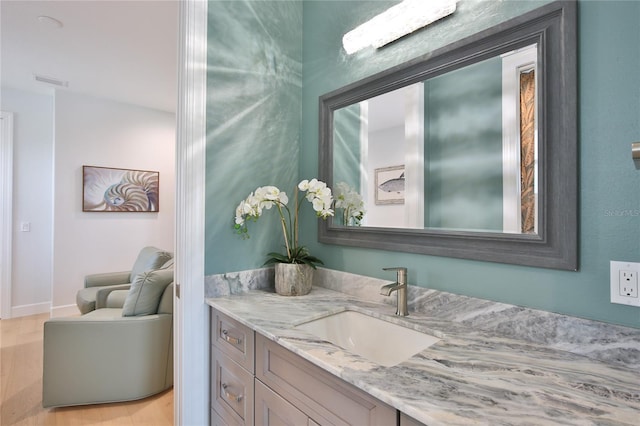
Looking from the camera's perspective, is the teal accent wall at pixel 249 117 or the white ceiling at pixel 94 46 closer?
the teal accent wall at pixel 249 117

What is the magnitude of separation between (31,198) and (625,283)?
199 inches

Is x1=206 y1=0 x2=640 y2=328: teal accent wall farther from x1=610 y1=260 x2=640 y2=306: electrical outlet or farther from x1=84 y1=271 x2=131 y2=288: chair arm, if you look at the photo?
x1=84 y1=271 x2=131 y2=288: chair arm

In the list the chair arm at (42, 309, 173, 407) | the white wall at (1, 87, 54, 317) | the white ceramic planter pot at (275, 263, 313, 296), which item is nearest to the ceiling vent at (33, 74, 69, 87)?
the white wall at (1, 87, 54, 317)

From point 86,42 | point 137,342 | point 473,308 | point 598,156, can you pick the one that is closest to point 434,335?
point 473,308

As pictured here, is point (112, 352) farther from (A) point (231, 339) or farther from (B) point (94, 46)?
(B) point (94, 46)

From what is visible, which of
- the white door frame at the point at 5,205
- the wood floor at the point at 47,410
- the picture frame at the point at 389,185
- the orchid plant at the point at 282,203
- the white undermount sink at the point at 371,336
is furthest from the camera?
the white door frame at the point at 5,205

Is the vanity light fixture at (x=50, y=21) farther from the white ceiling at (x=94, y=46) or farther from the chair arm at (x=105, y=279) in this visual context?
the chair arm at (x=105, y=279)

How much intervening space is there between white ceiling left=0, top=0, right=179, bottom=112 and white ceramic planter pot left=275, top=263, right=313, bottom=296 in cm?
193

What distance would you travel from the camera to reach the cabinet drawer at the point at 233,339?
1.19m

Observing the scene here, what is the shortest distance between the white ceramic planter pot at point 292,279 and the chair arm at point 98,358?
1.08 m

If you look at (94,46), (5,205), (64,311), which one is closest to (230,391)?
(94,46)

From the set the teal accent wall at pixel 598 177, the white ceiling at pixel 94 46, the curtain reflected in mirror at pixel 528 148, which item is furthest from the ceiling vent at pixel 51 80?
the curtain reflected in mirror at pixel 528 148

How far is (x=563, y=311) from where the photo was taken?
0.93 m

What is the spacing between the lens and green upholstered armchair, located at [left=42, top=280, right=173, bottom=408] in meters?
1.99
